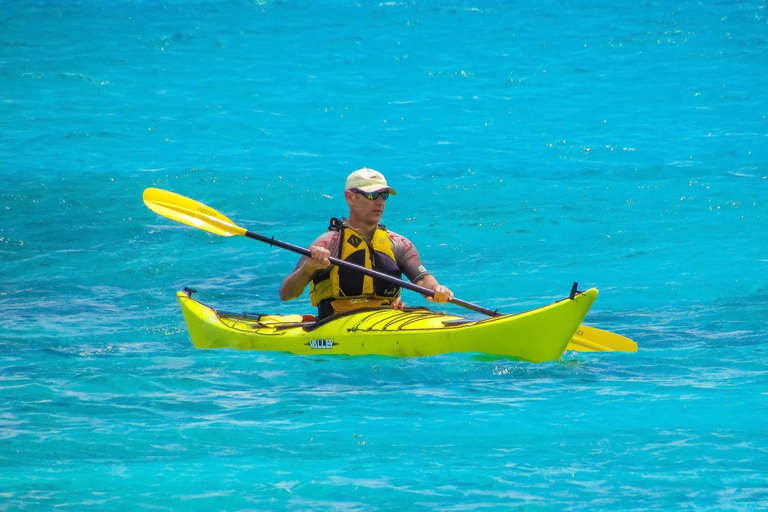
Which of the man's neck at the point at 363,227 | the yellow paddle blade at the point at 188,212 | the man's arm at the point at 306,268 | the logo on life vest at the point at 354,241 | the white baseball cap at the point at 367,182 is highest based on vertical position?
the yellow paddle blade at the point at 188,212

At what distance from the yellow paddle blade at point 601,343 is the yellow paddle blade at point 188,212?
2.36 meters

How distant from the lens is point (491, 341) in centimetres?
632

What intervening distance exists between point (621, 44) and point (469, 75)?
3520 mm

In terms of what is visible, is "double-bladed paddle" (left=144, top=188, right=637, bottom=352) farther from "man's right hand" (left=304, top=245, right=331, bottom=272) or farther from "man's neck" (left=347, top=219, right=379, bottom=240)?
"man's neck" (left=347, top=219, right=379, bottom=240)

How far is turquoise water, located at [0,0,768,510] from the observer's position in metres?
4.76

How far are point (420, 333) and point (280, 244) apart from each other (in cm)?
108

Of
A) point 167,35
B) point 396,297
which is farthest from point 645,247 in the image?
point 167,35

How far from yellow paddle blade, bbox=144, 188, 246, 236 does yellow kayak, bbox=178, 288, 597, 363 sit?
755 millimetres

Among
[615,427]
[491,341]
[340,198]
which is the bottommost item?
[615,427]

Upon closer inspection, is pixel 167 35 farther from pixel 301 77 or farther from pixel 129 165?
pixel 129 165

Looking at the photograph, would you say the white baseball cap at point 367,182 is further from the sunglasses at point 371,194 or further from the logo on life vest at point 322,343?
the logo on life vest at point 322,343

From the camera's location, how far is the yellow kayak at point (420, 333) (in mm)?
6141

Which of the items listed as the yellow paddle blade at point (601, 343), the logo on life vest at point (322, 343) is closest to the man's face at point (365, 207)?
the logo on life vest at point (322, 343)

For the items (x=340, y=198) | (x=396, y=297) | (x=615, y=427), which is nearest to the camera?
(x=615, y=427)
